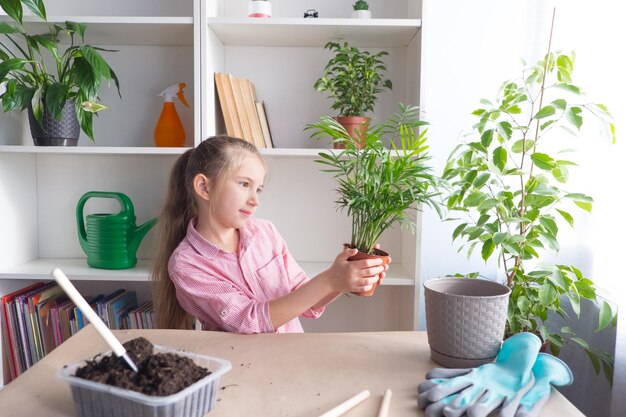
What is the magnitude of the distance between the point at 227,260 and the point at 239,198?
7.7 inches

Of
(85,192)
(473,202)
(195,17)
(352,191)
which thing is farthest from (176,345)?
(85,192)

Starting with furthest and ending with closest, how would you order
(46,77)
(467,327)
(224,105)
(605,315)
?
(224,105)
(46,77)
(605,315)
(467,327)

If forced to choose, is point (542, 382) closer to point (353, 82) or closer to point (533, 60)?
point (353, 82)

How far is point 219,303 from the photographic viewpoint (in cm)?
130

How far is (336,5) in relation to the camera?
7.23 ft

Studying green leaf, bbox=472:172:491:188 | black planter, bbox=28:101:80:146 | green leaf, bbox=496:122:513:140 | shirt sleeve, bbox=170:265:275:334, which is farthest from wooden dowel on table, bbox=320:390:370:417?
black planter, bbox=28:101:80:146

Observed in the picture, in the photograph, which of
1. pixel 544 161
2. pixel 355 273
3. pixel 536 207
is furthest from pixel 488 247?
pixel 355 273

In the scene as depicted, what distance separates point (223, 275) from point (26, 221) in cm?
126

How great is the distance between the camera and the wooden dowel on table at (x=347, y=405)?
79 cm

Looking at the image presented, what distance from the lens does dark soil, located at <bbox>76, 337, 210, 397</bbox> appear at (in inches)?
29.3

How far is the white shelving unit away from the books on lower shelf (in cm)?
10

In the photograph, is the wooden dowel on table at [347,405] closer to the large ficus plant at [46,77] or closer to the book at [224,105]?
the book at [224,105]

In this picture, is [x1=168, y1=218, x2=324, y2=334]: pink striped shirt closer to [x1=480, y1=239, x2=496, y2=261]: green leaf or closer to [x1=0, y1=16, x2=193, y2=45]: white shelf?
[x1=480, y1=239, x2=496, y2=261]: green leaf

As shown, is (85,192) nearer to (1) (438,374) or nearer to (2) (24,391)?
(2) (24,391)
